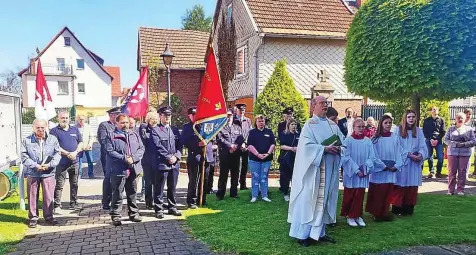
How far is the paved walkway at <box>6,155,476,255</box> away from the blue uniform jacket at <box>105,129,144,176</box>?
984 mm

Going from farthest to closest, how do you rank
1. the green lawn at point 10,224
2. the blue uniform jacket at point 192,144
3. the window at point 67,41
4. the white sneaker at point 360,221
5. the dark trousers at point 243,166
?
the window at point 67,41, the dark trousers at point 243,166, the blue uniform jacket at point 192,144, the white sneaker at point 360,221, the green lawn at point 10,224

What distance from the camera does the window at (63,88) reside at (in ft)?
158

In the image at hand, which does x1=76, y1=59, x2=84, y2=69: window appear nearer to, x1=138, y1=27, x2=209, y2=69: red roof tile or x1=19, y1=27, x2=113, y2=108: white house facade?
x1=19, y1=27, x2=113, y2=108: white house facade

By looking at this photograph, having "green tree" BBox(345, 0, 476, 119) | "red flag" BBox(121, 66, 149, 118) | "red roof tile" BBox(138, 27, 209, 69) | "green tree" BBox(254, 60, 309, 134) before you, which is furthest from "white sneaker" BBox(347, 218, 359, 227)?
"red roof tile" BBox(138, 27, 209, 69)

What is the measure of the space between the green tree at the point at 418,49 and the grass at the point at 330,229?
2663 mm

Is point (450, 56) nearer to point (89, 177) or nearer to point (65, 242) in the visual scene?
point (65, 242)

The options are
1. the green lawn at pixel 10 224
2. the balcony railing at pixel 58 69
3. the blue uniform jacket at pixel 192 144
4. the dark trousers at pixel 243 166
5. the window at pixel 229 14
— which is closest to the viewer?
the green lawn at pixel 10 224

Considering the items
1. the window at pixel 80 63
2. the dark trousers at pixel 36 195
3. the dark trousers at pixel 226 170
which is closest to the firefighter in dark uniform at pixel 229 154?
the dark trousers at pixel 226 170

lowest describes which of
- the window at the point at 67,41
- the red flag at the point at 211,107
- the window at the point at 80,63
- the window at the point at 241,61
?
the red flag at the point at 211,107

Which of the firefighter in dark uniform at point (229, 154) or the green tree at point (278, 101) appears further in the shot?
the green tree at point (278, 101)

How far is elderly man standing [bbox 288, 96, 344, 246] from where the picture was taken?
18.2 ft

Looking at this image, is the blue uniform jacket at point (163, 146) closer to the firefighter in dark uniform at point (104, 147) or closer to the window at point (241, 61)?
the firefighter in dark uniform at point (104, 147)

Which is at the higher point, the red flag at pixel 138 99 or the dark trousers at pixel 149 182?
the red flag at pixel 138 99

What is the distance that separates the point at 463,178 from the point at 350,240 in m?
4.72
